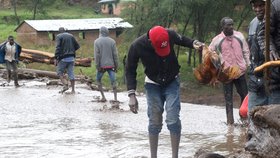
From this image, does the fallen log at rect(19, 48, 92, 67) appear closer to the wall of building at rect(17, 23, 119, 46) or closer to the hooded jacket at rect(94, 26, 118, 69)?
the hooded jacket at rect(94, 26, 118, 69)

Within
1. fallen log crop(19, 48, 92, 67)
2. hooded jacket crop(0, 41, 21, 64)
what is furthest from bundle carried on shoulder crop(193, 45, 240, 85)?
fallen log crop(19, 48, 92, 67)

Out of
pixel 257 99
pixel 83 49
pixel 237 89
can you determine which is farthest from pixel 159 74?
pixel 83 49

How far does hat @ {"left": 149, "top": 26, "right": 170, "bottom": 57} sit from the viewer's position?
7359 mm

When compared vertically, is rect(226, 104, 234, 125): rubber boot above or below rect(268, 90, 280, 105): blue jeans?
below

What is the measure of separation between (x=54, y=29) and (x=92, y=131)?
130ft

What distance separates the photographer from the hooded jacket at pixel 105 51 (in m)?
14.6

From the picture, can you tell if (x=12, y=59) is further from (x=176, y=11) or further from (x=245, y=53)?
(x=176, y=11)

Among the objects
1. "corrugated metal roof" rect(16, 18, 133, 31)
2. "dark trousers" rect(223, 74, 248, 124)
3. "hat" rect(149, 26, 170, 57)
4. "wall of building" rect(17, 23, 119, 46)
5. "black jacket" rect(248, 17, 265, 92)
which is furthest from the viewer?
"wall of building" rect(17, 23, 119, 46)

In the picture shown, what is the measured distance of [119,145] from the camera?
9.20 metres

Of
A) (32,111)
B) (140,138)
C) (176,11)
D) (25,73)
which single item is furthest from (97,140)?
(176,11)

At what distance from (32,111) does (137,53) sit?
7100mm

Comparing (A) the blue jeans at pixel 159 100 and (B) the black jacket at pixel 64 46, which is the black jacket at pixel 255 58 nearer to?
(A) the blue jeans at pixel 159 100

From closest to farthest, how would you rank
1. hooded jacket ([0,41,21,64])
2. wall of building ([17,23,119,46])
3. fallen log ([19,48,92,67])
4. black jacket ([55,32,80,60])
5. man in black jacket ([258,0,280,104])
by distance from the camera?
man in black jacket ([258,0,280,104]) → black jacket ([55,32,80,60]) → hooded jacket ([0,41,21,64]) → fallen log ([19,48,92,67]) → wall of building ([17,23,119,46])

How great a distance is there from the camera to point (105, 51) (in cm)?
1466
